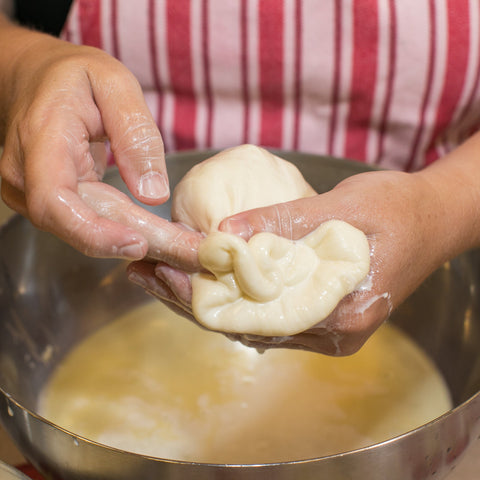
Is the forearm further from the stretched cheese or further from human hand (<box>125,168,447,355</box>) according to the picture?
the stretched cheese

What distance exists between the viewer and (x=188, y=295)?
2.31 feet

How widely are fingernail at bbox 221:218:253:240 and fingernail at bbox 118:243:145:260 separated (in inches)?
4.0

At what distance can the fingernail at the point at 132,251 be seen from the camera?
0.62m

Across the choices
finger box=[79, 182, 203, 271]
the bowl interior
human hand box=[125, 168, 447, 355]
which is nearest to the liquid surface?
the bowl interior

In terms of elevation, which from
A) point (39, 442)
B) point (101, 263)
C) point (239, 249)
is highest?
point (239, 249)

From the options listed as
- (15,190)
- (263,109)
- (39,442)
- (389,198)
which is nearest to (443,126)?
(263,109)

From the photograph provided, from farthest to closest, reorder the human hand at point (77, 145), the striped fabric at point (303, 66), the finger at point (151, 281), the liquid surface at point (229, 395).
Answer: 1. the striped fabric at point (303, 66)
2. the liquid surface at point (229, 395)
3. the finger at point (151, 281)
4. the human hand at point (77, 145)

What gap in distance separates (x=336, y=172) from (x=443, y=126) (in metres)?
0.24

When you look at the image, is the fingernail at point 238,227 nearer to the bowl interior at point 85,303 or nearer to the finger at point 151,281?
the finger at point 151,281

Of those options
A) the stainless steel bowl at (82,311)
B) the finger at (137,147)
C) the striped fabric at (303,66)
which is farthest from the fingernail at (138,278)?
the striped fabric at (303,66)

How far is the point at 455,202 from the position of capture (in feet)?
2.75

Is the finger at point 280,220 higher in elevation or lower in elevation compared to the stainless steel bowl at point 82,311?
higher

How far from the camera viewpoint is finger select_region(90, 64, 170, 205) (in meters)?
0.71

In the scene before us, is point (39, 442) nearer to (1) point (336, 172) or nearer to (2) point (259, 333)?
(2) point (259, 333)
